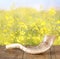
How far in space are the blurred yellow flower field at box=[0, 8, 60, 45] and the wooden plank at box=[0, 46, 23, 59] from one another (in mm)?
257

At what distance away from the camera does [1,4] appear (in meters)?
1.47

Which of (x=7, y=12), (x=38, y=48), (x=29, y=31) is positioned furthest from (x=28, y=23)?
(x=38, y=48)

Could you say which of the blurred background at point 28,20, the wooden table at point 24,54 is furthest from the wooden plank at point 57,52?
the blurred background at point 28,20

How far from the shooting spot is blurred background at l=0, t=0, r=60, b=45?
4.77 feet

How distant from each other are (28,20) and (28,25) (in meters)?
0.04

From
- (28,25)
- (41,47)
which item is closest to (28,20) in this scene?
(28,25)

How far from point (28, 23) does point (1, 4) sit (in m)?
0.25

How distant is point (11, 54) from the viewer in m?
1.21

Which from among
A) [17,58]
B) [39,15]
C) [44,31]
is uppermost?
[39,15]

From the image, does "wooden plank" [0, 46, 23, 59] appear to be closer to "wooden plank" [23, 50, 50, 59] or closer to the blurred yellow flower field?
"wooden plank" [23, 50, 50, 59]

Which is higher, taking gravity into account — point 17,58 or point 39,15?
point 39,15

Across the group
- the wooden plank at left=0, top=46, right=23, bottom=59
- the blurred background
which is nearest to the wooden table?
the wooden plank at left=0, top=46, right=23, bottom=59

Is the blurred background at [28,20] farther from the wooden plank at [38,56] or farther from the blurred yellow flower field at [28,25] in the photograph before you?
the wooden plank at [38,56]

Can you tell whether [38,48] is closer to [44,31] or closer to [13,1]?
[44,31]
